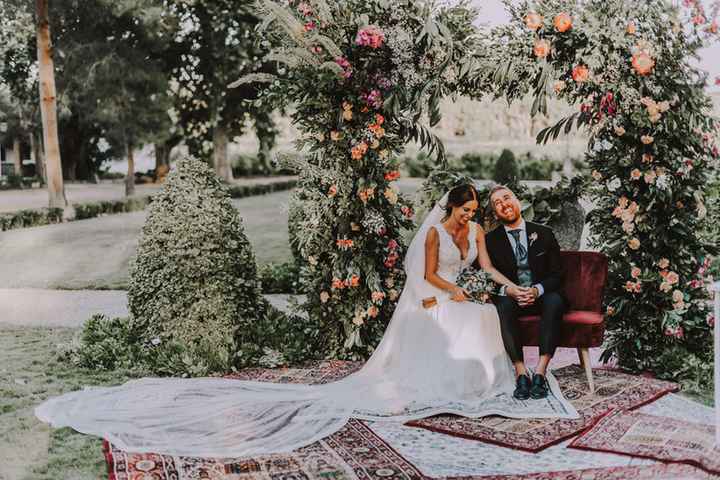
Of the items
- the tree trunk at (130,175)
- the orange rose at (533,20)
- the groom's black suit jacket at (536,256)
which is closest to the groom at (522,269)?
the groom's black suit jacket at (536,256)

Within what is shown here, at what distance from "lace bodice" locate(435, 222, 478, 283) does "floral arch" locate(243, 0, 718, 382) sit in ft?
2.17

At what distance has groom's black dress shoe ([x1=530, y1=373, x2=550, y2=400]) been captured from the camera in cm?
518

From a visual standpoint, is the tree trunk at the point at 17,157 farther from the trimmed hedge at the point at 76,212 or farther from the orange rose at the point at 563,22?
the orange rose at the point at 563,22

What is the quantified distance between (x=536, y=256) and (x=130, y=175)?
10989 millimetres

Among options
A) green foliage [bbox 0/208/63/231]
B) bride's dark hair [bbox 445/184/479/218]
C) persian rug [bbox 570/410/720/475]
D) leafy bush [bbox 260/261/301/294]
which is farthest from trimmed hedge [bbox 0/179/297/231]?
persian rug [bbox 570/410/720/475]

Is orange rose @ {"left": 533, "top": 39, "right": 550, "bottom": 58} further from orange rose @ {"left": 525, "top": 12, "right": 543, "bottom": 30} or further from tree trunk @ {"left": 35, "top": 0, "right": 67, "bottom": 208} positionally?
tree trunk @ {"left": 35, "top": 0, "right": 67, "bottom": 208}

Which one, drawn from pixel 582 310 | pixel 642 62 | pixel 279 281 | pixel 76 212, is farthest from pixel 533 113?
pixel 76 212

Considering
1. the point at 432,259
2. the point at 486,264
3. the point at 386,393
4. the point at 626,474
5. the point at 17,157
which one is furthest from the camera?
the point at 17,157

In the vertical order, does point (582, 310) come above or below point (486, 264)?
below

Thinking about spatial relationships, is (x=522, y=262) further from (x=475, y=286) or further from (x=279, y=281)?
(x=279, y=281)

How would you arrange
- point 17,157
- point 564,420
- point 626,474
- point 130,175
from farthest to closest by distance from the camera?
1. point 130,175
2. point 17,157
3. point 564,420
4. point 626,474

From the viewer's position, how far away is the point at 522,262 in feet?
18.7

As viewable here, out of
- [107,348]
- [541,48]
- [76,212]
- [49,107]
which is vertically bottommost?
[107,348]

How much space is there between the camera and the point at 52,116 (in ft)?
40.5
